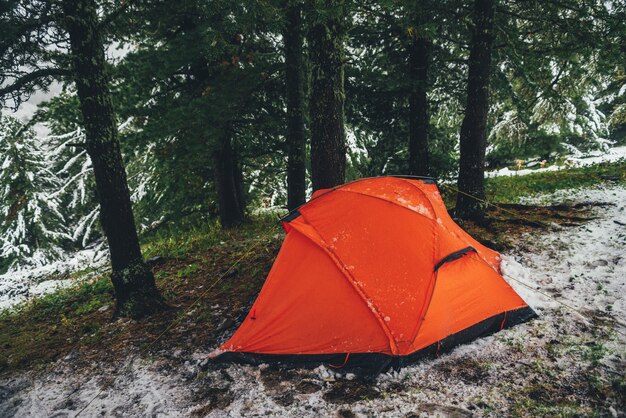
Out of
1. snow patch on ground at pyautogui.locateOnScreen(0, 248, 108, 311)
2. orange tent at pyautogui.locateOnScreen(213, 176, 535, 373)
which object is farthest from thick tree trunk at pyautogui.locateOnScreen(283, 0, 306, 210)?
snow patch on ground at pyautogui.locateOnScreen(0, 248, 108, 311)

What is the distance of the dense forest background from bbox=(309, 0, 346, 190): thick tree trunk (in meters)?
0.03

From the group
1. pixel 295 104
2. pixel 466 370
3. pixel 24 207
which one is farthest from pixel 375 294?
pixel 24 207

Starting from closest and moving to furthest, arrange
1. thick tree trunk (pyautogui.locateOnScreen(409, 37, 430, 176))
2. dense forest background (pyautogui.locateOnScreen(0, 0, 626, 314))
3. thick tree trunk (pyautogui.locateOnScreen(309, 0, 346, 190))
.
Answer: dense forest background (pyautogui.locateOnScreen(0, 0, 626, 314)), thick tree trunk (pyautogui.locateOnScreen(309, 0, 346, 190)), thick tree trunk (pyautogui.locateOnScreen(409, 37, 430, 176))

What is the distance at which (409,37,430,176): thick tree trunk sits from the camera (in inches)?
330

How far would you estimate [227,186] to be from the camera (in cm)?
1037

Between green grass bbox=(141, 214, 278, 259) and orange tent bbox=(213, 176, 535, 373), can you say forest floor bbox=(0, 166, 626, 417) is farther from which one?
green grass bbox=(141, 214, 278, 259)

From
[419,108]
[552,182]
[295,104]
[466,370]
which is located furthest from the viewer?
[552,182]

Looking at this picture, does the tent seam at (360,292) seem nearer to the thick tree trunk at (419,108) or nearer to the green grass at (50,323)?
the green grass at (50,323)

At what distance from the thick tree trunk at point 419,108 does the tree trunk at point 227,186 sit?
5152mm

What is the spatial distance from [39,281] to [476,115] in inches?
514

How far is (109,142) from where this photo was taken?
5160mm

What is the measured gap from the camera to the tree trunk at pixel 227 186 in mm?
10023

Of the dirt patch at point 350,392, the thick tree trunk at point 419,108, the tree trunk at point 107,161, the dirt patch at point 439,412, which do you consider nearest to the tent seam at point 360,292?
the dirt patch at point 350,392

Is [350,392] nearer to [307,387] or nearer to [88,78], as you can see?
[307,387]
